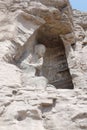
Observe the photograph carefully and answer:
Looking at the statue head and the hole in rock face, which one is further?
the hole in rock face

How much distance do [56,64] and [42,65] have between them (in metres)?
0.67

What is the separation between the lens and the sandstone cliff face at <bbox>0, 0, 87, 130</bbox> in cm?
547

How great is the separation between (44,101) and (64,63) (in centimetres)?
356

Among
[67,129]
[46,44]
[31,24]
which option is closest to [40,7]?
[31,24]

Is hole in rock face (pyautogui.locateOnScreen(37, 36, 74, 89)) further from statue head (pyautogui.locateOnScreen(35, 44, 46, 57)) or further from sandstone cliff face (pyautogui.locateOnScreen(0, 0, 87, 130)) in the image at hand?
statue head (pyautogui.locateOnScreen(35, 44, 46, 57))

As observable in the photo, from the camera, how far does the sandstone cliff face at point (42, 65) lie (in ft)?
18.0

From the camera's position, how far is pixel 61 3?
29.8ft

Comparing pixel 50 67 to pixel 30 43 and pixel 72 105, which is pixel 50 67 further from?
pixel 72 105

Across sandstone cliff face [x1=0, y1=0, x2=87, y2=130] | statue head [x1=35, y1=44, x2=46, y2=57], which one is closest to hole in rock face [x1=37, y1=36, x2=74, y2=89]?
sandstone cliff face [x1=0, y1=0, x2=87, y2=130]

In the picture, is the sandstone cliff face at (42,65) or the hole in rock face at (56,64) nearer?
the sandstone cliff face at (42,65)

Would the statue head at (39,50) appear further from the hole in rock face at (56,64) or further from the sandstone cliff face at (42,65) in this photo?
the hole in rock face at (56,64)

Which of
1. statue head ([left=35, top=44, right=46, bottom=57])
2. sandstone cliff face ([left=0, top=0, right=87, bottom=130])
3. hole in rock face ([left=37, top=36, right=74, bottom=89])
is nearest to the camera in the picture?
sandstone cliff face ([left=0, top=0, right=87, bottom=130])

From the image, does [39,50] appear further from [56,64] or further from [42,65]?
[56,64]

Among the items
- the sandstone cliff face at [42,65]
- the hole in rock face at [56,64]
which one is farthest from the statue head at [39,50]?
the hole in rock face at [56,64]
